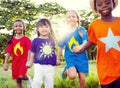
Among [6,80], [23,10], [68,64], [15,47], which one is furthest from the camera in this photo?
[23,10]

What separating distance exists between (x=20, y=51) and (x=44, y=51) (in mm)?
1313

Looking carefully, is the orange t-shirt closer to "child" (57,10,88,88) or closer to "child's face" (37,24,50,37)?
"child" (57,10,88,88)

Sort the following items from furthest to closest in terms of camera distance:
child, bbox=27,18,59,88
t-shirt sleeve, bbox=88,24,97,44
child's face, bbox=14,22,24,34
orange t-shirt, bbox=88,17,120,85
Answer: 1. child's face, bbox=14,22,24,34
2. child, bbox=27,18,59,88
3. t-shirt sleeve, bbox=88,24,97,44
4. orange t-shirt, bbox=88,17,120,85

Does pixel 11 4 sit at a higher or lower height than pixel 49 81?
higher

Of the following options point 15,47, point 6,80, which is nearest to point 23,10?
point 6,80

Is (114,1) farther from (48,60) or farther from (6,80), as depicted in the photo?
(6,80)

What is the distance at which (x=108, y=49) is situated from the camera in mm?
3959

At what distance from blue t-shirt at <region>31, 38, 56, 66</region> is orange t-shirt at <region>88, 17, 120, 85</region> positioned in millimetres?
2703

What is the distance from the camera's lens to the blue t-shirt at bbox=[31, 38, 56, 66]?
263 inches

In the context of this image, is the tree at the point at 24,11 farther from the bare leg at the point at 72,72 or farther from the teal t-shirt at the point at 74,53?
the bare leg at the point at 72,72

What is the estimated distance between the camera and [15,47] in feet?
26.3

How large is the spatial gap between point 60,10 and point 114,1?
516 inches

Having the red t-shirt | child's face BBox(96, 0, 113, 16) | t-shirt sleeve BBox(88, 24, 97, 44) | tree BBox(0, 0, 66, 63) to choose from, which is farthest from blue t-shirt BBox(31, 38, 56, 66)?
tree BBox(0, 0, 66, 63)

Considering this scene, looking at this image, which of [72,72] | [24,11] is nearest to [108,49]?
[72,72]
